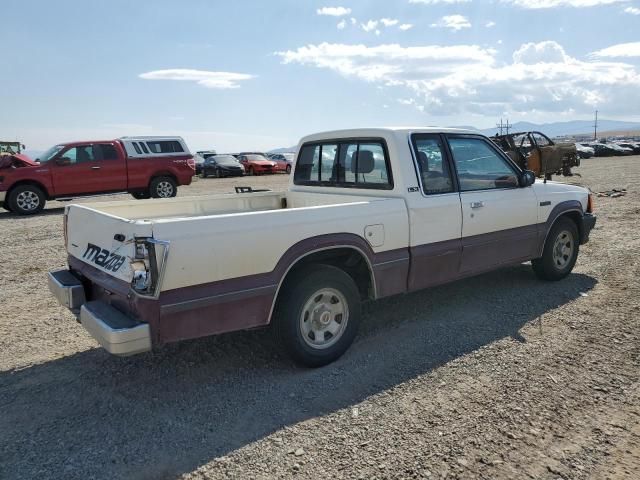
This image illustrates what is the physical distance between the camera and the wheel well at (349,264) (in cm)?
389

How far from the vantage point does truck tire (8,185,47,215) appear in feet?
43.8

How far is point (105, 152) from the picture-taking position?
47.9ft

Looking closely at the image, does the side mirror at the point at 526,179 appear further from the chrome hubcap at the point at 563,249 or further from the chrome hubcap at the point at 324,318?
the chrome hubcap at the point at 324,318

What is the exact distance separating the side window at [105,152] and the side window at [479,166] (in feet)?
39.6

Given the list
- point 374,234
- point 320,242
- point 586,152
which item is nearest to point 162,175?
point 374,234

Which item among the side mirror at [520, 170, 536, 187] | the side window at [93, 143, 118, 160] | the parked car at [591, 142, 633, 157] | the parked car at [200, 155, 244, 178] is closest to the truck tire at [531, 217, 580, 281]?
the side mirror at [520, 170, 536, 187]

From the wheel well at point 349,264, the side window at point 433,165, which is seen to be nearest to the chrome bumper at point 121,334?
the wheel well at point 349,264

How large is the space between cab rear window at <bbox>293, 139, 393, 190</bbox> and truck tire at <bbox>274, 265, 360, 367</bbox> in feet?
3.73

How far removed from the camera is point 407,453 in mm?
2932

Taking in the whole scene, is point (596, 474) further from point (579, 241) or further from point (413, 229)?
point (579, 241)

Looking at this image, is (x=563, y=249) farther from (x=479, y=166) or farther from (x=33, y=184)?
(x=33, y=184)

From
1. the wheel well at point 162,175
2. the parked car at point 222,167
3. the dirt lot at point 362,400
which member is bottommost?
the dirt lot at point 362,400

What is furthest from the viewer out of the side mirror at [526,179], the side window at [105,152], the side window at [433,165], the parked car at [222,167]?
the parked car at [222,167]

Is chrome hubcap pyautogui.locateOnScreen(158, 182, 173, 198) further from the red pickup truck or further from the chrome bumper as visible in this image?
the chrome bumper
